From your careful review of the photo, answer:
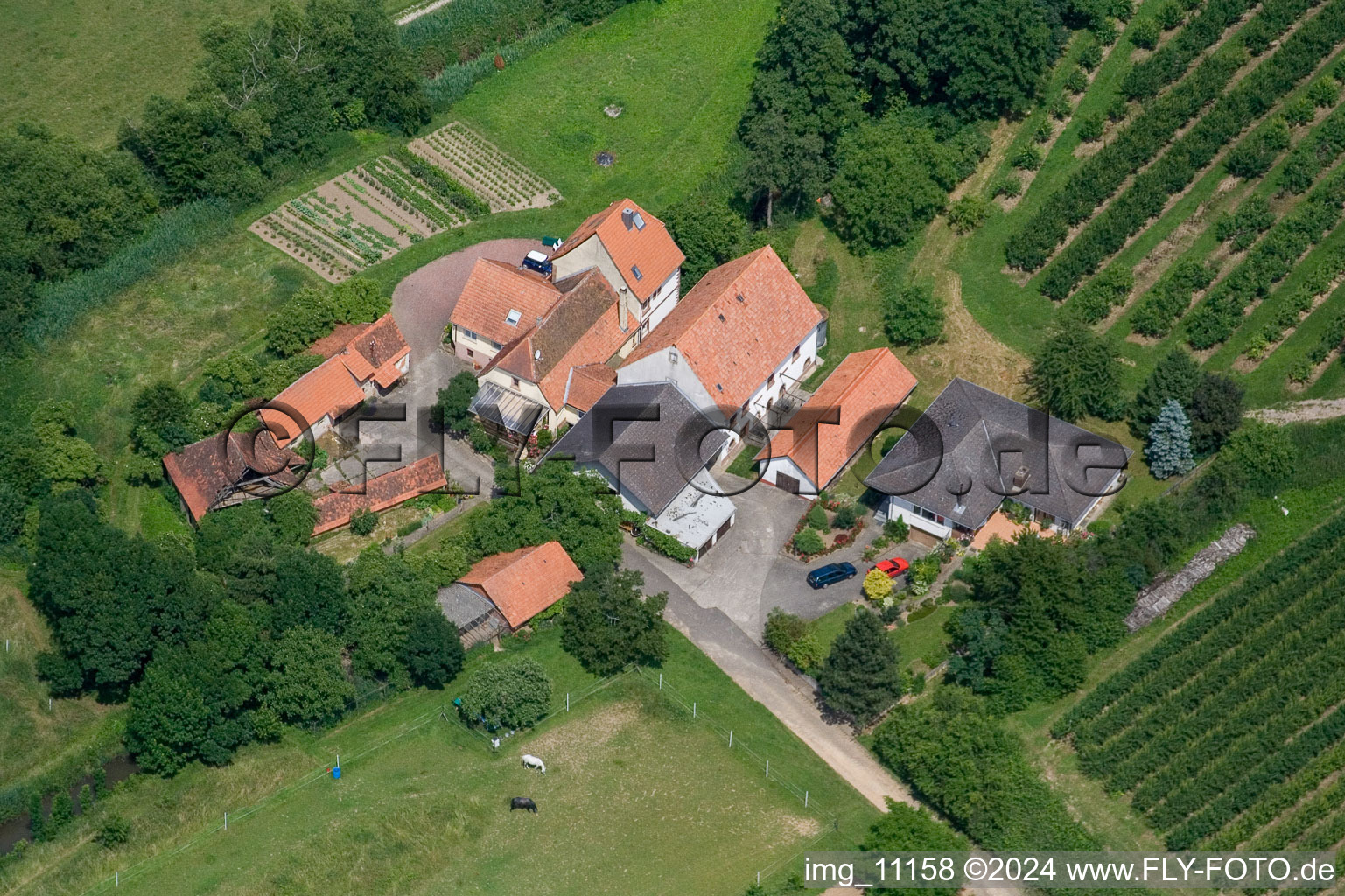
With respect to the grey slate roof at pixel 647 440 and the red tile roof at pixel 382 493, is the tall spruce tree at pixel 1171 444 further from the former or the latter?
the red tile roof at pixel 382 493

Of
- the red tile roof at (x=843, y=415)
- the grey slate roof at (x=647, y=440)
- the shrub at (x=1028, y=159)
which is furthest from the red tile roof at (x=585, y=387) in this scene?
the shrub at (x=1028, y=159)

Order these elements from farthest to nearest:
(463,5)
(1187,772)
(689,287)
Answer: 1. (463,5)
2. (689,287)
3. (1187,772)

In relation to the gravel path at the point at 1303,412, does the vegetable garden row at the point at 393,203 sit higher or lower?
Result: lower

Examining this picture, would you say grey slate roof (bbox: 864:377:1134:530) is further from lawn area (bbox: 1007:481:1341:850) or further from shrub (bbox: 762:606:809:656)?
shrub (bbox: 762:606:809:656)

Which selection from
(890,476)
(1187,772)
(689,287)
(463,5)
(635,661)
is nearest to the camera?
(1187,772)

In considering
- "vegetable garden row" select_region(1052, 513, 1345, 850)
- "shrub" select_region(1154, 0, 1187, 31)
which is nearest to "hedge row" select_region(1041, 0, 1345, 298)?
"shrub" select_region(1154, 0, 1187, 31)

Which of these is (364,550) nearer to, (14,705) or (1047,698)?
(14,705)

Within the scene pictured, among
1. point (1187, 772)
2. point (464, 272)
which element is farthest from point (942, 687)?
point (464, 272)

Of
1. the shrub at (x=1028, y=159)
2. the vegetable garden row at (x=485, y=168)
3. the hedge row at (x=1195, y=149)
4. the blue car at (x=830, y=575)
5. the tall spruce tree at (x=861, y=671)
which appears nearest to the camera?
the tall spruce tree at (x=861, y=671)
